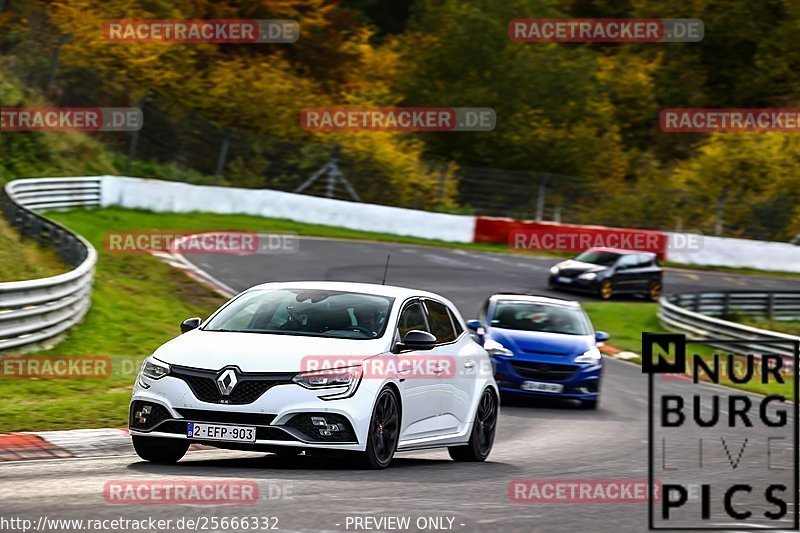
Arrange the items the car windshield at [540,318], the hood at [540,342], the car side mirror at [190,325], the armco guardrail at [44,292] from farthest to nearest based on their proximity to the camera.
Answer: the car windshield at [540,318], the hood at [540,342], the armco guardrail at [44,292], the car side mirror at [190,325]

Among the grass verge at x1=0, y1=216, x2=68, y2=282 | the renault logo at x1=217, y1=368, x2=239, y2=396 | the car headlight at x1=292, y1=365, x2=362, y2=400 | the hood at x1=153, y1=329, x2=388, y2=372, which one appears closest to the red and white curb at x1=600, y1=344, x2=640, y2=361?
the grass verge at x1=0, y1=216, x2=68, y2=282

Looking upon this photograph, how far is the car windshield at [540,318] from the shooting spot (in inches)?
766

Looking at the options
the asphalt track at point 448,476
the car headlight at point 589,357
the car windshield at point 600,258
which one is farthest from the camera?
the car windshield at point 600,258

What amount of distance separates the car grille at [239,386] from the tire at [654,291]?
87.6ft

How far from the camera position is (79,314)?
67.4 feet

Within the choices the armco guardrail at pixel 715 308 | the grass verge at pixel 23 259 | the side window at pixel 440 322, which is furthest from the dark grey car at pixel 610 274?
the side window at pixel 440 322

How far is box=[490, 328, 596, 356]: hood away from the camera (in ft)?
61.3

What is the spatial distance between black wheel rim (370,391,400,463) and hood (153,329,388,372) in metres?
0.39

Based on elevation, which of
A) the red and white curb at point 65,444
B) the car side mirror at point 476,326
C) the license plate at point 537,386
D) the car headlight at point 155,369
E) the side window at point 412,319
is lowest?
the license plate at point 537,386

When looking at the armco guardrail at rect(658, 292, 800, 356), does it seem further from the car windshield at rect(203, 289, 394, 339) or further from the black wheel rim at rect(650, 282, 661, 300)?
the car windshield at rect(203, 289, 394, 339)

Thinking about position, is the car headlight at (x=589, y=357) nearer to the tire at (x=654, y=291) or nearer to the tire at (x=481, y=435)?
the tire at (x=481, y=435)

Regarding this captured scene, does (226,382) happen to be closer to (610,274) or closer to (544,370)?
(544,370)

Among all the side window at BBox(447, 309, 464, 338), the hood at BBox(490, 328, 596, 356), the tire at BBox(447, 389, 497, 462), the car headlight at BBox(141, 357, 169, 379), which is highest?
the car headlight at BBox(141, 357, 169, 379)

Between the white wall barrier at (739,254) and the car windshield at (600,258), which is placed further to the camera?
the white wall barrier at (739,254)
